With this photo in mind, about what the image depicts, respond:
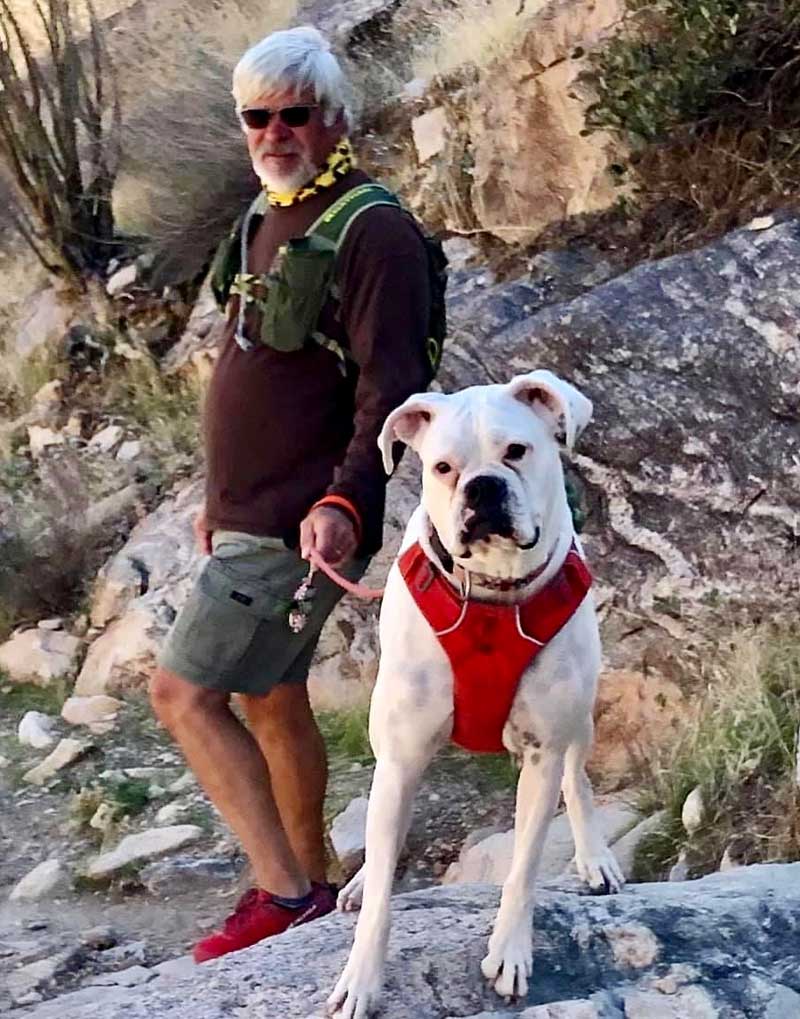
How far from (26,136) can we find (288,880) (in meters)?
6.23

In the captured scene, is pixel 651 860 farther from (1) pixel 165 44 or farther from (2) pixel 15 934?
(1) pixel 165 44

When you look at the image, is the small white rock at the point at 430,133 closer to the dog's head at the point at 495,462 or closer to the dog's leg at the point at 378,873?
the dog's head at the point at 495,462

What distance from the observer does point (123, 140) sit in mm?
8859

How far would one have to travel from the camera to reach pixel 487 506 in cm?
246

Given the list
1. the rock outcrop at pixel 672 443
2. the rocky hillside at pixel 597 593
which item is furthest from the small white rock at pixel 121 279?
the rock outcrop at pixel 672 443

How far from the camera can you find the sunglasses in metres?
3.25

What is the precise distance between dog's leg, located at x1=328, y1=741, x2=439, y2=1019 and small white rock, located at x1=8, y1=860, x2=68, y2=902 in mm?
2216

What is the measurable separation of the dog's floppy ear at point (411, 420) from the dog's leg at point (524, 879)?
24.4 inches

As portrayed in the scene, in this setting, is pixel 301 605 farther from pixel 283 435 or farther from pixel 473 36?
pixel 473 36

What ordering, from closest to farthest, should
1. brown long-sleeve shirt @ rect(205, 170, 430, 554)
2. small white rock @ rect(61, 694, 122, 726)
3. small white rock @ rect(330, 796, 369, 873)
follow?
brown long-sleeve shirt @ rect(205, 170, 430, 554) → small white rock @ rect(330, 796, 369, 873) → small white rock @ rect(61, 694, 122, 726)

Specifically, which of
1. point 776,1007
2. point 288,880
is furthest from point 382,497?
point 776,1007

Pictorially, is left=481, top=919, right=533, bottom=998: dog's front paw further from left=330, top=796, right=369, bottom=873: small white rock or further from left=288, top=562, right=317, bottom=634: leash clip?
left=330, top=796, right=369, bottom=873: small white rock

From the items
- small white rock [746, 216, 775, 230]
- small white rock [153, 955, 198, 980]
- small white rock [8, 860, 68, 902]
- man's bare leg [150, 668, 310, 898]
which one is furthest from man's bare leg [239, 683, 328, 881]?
small white rock [746, 216, 775, 230]

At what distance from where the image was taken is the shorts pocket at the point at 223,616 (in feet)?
11.1
